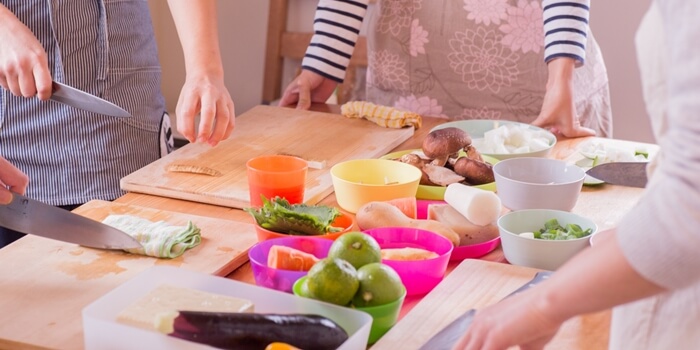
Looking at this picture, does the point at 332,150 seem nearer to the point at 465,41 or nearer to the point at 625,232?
the point at 465,41

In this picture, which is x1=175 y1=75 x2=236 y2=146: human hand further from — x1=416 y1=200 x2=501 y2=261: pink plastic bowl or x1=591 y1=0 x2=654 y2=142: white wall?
x1=591 y1=0 x2=654 y2=142: white wall

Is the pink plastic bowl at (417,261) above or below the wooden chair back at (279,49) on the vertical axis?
above

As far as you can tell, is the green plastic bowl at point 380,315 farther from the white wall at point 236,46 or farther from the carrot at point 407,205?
the white wall at point 236,46

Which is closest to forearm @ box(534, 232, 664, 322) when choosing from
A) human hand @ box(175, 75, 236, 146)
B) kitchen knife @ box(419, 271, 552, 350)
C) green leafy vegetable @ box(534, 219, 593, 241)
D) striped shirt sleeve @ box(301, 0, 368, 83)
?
kitchen knife @ box(419, 271, 552, 350)

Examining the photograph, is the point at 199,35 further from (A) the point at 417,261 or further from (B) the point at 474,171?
(A) the point at 417,261

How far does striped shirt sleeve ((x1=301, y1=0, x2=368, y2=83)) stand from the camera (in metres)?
→ 2.24

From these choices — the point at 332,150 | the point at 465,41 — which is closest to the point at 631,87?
the point at 465,41

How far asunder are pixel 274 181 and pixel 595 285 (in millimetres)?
809

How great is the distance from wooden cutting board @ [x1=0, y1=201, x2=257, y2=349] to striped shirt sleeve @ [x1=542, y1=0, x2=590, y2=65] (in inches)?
38.0

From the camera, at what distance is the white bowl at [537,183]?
→ 148 centimetres

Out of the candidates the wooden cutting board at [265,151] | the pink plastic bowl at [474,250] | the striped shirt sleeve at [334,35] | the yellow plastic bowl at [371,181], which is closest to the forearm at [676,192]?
the pink plastic bowl at [474,250]

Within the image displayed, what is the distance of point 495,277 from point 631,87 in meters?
2.31

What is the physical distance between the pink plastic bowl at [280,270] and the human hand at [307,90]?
1065 mm

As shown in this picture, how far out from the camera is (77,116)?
1.83m
